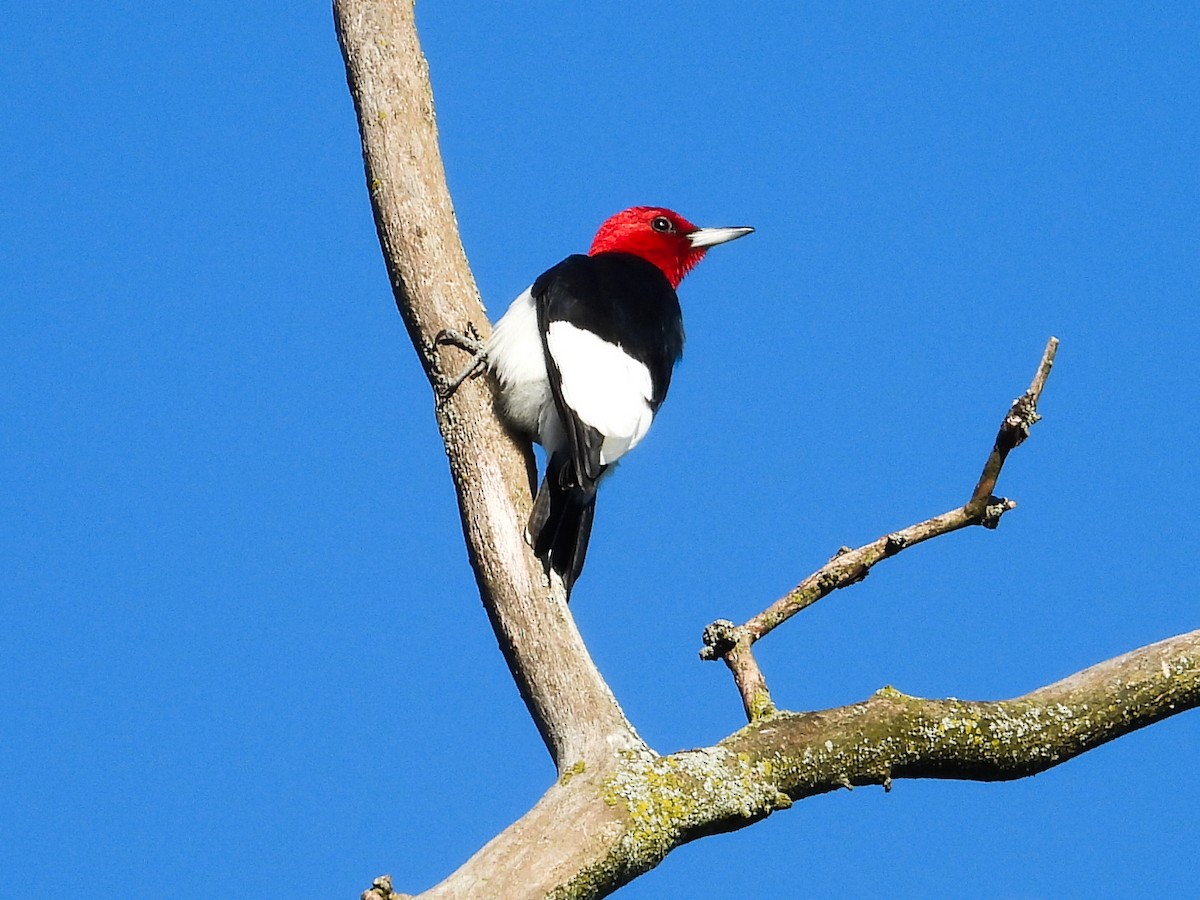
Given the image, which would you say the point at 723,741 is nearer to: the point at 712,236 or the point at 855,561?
the point at 855,561

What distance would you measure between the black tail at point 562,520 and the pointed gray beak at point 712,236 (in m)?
1.92

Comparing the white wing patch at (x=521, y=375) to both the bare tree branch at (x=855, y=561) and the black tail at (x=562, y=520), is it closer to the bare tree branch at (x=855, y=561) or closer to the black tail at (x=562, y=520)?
the black tail at (x=562, y=520)

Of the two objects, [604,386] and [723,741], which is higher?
[604,386]

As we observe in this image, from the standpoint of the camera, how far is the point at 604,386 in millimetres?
4176

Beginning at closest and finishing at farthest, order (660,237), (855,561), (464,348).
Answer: (855,561)
(464,348)
(660,237)

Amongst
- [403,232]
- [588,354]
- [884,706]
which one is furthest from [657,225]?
[884,706]

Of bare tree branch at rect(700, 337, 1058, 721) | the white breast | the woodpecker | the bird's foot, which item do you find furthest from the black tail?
bare tree branch at rect(700, 337, 1058, 721)

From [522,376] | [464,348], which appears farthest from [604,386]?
[464,348]

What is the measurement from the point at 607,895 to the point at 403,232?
1959mm

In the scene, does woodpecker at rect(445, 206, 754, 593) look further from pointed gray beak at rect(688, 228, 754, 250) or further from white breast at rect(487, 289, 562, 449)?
pointed gray beak at rect(688, 228, 754, 250)

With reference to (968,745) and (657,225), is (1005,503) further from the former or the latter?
(657,225)

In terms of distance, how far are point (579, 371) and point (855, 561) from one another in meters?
1.19

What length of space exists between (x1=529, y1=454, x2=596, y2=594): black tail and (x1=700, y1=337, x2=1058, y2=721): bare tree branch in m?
0.52

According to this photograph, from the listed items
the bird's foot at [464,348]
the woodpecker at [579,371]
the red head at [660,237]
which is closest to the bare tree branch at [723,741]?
the woodpecker at [579,371]
